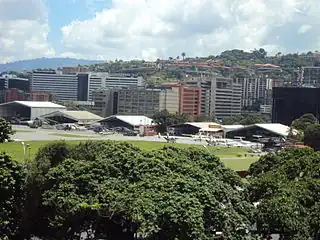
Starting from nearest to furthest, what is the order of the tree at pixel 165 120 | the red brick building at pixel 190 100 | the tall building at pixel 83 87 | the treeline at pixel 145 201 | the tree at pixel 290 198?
the treeline at pixel 145 201 < the tree at pixel 290 198 < the tree at pixel 165 120 < the red brick building at pixel 190 100 < the tall building at pixel 83 87

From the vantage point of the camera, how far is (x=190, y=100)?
382ft

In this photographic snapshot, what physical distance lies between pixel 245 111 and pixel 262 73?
40208 mm

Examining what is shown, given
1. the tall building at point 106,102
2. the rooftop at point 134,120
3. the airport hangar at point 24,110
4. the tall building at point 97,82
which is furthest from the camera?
the tall building at point 97,82

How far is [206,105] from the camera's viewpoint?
121 metres

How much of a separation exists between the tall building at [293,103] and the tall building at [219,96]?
25.3 metres

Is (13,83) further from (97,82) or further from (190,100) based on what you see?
(190,100)

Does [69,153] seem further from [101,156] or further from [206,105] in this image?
[206,105]

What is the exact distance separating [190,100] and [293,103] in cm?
2864

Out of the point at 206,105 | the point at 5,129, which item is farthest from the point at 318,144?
the point at 206,105

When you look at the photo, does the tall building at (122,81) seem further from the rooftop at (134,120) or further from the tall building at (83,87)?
the rooftop at (134,120)

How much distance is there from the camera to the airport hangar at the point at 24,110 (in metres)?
100

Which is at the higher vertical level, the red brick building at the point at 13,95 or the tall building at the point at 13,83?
the tall building at the point at 13,83

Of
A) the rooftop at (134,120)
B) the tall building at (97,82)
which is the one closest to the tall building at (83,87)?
the tall building at (97,82)

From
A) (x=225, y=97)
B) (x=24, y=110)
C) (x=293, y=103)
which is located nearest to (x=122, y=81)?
(x=225, y=97)
